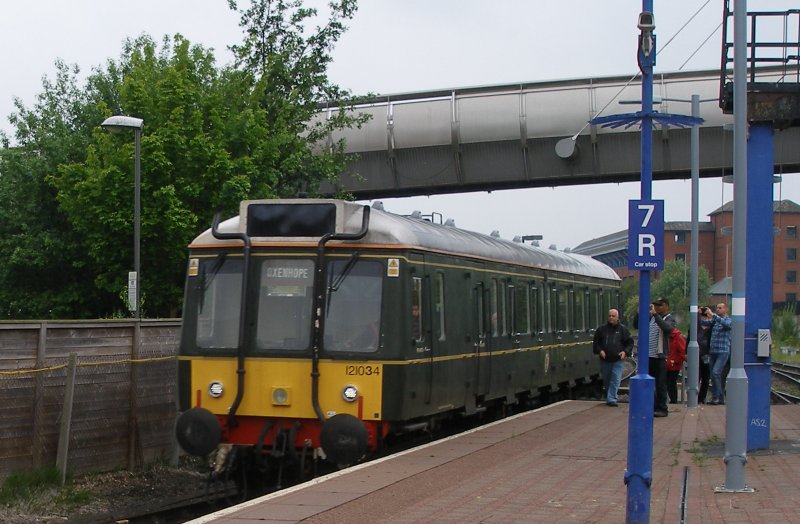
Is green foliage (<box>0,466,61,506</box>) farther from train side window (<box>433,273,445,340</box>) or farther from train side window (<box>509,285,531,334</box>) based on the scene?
train side window (<box>509,285,531,334</box>)

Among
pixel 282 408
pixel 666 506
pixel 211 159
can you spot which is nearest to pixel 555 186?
pixel 211 159

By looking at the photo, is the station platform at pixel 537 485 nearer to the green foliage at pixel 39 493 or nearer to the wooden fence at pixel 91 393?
the green foliage at pixel 39 493

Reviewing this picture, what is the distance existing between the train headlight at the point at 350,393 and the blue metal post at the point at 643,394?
4016mm

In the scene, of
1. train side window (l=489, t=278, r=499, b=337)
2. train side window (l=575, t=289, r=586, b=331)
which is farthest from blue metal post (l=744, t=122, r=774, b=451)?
train side window (l=575, t=289, r=586, b=331)

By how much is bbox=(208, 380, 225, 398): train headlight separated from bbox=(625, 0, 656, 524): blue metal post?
526 cm

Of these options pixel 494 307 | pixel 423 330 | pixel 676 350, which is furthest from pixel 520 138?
pixel 423 330

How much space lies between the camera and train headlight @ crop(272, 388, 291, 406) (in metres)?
12.4

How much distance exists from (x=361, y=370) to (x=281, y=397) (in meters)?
0.90

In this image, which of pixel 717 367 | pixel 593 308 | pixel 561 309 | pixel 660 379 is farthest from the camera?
pixel 593 308

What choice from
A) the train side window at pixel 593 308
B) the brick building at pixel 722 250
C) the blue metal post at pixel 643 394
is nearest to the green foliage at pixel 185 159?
the train side window at pixel 593 308

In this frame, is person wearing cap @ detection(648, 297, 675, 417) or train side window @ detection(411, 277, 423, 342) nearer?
train side window @ detection(411, 277, 423, 342)

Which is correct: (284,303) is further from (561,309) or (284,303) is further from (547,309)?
(561,309)

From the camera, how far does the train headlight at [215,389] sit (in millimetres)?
12688

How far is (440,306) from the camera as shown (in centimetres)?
1417
